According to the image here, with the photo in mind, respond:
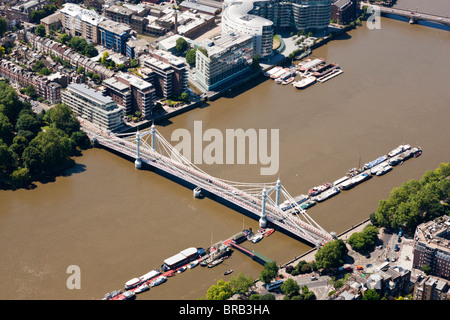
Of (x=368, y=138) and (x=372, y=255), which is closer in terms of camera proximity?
(x=372, y=255)

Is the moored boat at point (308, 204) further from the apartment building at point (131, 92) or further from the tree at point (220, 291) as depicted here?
the apartment building at point (131, 92)

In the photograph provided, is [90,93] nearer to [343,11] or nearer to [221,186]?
[221,186]

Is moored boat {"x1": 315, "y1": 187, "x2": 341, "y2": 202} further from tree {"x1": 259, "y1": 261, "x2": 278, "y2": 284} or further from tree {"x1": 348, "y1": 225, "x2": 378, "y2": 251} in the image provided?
tree {"x1": 259, "y1": 261, "x2": 278, "y2": 284}

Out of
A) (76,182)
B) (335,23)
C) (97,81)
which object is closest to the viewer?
(76,182)

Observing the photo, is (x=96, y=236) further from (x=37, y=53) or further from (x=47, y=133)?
(x=37, y=53)

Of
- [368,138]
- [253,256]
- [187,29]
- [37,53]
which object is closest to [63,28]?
[37,53]

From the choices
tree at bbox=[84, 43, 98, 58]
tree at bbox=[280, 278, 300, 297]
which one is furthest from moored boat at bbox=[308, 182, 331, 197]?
tree at bbox=[84, 43, 98, 58]

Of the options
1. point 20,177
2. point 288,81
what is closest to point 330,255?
point 20,177

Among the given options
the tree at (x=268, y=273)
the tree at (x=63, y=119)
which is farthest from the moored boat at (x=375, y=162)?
the tree at (x=63, y=119)
